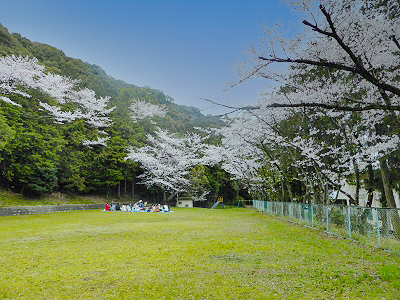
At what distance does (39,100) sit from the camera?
23406mm

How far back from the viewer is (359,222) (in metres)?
7.81

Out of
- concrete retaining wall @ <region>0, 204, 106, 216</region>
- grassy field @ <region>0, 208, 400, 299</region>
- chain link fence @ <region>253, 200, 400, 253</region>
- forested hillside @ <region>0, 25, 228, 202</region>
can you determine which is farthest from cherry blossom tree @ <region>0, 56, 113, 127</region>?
chain link fence @ <region>253, 200, 400, 253</region>

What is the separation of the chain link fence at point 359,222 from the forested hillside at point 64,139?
10168 millimetres

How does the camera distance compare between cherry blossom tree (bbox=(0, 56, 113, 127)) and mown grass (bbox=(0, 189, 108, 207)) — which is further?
cherry blossom tree (bbox=(0, 56, 113, 127))

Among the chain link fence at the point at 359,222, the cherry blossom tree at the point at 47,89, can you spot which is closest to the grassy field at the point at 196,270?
the chain link fence at the point at 359,222

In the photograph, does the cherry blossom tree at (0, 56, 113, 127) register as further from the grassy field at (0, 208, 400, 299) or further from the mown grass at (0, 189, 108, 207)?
the grassy field at (0, 208, 400, 299)

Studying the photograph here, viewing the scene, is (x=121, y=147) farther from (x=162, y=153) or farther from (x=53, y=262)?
(x=53, y=262)

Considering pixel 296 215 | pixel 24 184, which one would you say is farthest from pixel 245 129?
pixel 24 184

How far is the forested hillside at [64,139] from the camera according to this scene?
2002cm

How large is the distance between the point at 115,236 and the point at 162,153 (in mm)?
23215

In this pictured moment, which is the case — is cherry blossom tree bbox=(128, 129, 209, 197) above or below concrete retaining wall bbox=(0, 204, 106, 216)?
above

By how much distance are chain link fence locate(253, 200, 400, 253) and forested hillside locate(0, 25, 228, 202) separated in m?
10.2

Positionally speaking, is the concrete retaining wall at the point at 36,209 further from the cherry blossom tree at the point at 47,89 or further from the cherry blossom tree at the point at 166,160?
the cherry blossom tree at the point at 166,160

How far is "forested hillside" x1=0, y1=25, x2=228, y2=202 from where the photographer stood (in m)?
20.0
